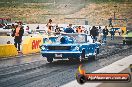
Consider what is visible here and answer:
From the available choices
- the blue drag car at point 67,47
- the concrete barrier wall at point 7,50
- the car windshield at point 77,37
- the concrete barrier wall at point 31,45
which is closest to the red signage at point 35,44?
the concrete barrier wall at point 31,45

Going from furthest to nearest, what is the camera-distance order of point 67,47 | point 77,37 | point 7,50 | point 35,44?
point 35,44, point 7,50, point 77,37, point 67,47

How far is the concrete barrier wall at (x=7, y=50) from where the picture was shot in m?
17.0

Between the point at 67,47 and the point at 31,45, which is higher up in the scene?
the point at 67,47

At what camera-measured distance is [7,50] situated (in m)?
17.4

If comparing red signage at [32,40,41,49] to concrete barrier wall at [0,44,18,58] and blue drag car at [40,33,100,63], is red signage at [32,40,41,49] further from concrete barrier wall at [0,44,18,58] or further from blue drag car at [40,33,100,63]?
blue drag car at [40,33,100,63]

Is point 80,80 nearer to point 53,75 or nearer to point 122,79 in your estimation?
point 122,79

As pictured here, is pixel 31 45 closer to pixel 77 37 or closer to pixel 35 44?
pixel 35 44

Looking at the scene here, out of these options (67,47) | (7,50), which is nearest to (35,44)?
(7,50)

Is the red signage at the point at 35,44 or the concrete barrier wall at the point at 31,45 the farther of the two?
the red signage at the point at 35,44

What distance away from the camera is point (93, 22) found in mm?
47062

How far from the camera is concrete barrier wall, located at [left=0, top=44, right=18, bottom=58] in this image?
16984 mm

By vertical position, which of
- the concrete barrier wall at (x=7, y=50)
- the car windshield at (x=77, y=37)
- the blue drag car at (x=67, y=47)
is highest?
the car windshield at (x=77, y=37)

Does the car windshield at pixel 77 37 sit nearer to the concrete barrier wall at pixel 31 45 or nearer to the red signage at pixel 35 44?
the concrete barrier wall at pixel 31 45

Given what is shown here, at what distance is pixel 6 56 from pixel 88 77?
12447mm
